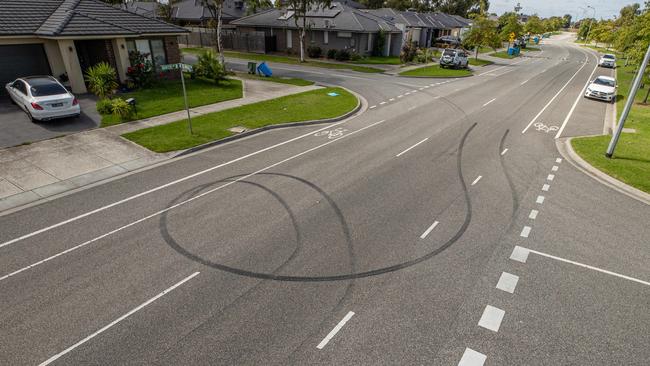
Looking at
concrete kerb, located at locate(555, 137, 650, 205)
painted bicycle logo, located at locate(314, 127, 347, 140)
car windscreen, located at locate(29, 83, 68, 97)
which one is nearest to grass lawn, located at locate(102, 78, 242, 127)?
car windscreen, located at locate(29, 83, 68, 97)

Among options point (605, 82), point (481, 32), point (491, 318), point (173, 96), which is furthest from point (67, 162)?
point (481, 32)

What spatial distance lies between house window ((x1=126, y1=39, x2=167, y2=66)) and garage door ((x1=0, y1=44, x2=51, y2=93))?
189 inches

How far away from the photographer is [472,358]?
19.0ft

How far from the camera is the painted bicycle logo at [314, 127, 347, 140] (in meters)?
17.0

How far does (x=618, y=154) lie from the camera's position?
14.6 meters

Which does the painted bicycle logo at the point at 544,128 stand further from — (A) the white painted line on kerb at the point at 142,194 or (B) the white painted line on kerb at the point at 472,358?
(B) the white painted line on kerb at the point at 472,358

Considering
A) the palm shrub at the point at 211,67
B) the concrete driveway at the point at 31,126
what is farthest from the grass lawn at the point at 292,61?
the concrete driveway at the point at 31,126

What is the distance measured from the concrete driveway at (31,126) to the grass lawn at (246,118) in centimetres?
292

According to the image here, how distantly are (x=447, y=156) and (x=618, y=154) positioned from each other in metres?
7.09

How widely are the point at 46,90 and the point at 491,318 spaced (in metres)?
20.1

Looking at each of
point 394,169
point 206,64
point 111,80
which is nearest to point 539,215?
point 394,169

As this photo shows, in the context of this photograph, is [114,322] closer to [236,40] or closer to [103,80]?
[103,80]

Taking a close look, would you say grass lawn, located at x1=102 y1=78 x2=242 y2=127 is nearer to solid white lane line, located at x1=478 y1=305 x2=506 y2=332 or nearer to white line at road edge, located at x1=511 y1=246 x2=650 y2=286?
solid white lane line, located at x1=478 y1=305 x2=506 y2=332

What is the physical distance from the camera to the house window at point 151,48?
2388 centimetres
